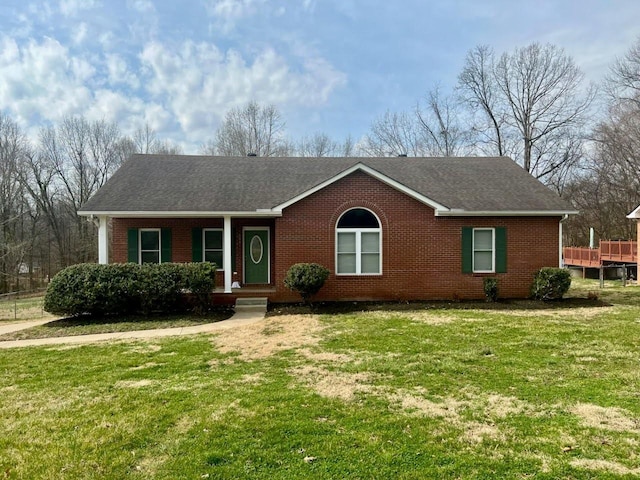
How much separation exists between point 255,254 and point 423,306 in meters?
5.84

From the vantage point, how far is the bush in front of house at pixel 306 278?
11859mm

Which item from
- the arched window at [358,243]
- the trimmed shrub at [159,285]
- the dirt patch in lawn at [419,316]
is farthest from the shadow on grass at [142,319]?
the dirt patch in lawn at [419,316]

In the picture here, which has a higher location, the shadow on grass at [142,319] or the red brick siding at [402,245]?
the red brick siding at [402,245]

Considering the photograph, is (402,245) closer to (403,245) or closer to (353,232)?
(403,245)

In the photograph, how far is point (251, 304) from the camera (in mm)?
12531

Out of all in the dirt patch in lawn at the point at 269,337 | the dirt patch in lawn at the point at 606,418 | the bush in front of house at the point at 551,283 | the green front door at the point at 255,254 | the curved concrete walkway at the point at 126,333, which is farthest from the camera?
the green front door at the point at 255,254

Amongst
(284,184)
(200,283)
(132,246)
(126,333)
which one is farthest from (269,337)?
(284,184)

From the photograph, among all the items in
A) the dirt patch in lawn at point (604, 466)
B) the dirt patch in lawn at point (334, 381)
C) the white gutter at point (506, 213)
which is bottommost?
the dirt patch in lawn at point (334, 381)

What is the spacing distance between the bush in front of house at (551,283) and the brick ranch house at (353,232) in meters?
0.61

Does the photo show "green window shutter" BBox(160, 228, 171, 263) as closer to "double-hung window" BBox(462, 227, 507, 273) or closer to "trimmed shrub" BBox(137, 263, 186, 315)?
"trimmed shrub" BBox(137, 263, 186, 315)

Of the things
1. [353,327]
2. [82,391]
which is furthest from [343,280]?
[82,391]

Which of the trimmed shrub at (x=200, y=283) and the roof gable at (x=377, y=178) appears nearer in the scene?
the trimmed shrub at (x=200, y=283)

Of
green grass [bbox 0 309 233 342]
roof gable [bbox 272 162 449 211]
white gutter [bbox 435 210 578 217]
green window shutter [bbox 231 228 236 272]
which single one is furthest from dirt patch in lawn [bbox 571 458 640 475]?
green window shutter [bbox 231 228 236 272]

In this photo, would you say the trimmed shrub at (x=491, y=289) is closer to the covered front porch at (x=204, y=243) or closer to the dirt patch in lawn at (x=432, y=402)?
the covered front porch at (x=204, y=243)
